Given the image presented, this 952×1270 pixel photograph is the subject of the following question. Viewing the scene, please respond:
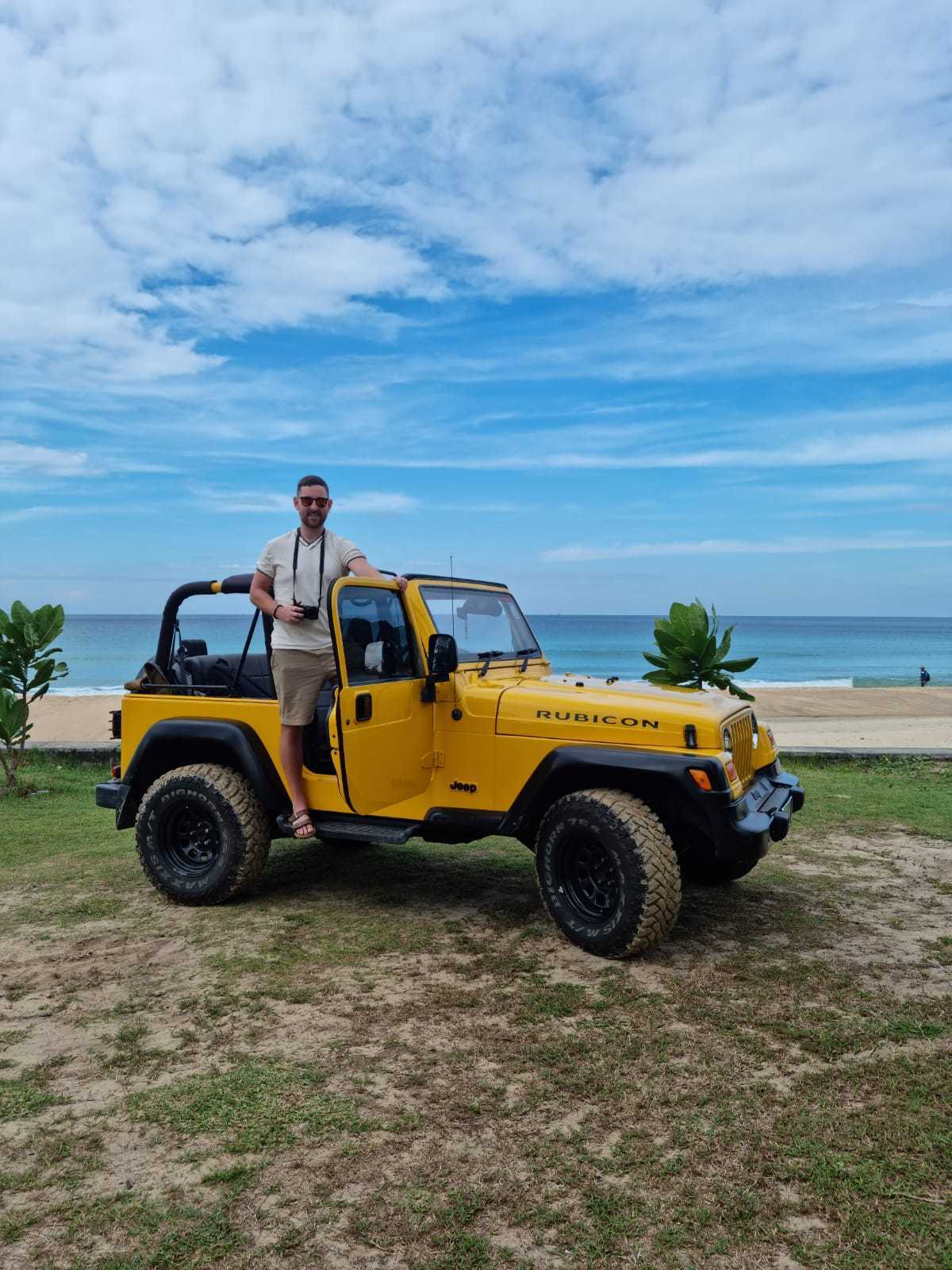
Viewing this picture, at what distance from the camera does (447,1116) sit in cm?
301

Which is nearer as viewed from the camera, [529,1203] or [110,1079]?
[529,1203]

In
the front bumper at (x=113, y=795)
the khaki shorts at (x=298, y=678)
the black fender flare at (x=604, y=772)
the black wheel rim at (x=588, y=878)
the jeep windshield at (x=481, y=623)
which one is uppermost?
the jeep windshield at (x=481, y=623)

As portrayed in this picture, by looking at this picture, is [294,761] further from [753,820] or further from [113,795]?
[753,820]

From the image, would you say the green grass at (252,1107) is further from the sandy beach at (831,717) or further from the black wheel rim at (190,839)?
the sandy beach at (831,717)

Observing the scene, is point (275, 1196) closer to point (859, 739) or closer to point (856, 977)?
point (856, 977)

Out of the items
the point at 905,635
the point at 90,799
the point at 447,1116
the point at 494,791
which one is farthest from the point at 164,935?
the point at 905,635

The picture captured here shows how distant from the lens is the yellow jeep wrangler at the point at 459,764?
436 cm

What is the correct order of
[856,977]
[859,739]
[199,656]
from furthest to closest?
1. [859,739]
2. [199,656]
3. [856,977]

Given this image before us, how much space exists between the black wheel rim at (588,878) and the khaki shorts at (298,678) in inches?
62.8

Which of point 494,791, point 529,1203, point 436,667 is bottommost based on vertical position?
point 529,1203

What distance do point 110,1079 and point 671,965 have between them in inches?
97.2

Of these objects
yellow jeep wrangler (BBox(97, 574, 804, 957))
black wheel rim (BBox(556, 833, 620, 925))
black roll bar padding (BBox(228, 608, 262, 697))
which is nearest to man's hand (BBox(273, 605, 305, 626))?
yellow jeep wrangler (BBox(97, 574, 804, 957))

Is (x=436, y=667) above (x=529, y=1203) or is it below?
above

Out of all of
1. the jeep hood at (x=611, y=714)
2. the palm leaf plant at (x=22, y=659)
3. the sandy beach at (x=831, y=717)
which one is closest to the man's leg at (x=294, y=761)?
the jeep hood at (x=611, y=714)
